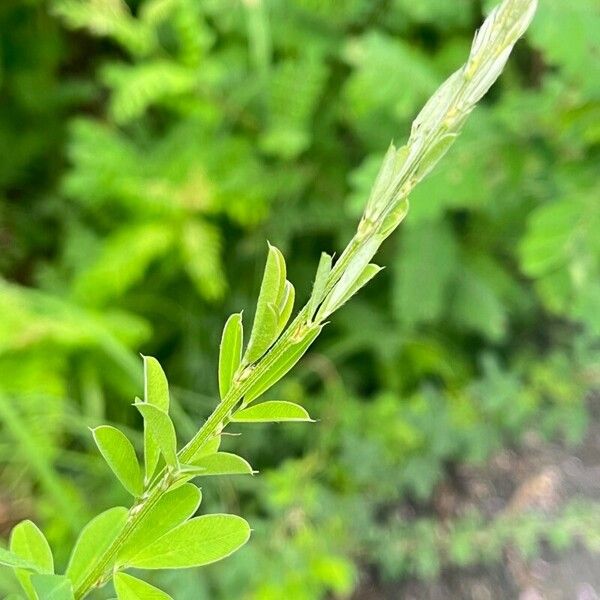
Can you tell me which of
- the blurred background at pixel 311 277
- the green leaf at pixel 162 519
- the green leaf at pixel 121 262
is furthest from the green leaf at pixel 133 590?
the green leaf at pixel 121 262

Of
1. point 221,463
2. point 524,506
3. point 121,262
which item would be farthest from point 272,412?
point 121,262

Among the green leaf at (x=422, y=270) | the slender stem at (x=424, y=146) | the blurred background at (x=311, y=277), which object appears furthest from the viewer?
the green leaf at (x=422, y=270)

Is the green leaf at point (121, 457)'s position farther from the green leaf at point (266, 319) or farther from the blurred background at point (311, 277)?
the blurred background at point (311, 277)

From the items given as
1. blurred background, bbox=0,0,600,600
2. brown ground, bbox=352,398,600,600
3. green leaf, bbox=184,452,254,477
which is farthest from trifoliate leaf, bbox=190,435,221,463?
brown ground, bbox=352,398,600,600

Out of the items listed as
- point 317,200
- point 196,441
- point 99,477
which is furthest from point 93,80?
point 196,441

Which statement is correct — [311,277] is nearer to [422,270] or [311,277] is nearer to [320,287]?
[422,270]

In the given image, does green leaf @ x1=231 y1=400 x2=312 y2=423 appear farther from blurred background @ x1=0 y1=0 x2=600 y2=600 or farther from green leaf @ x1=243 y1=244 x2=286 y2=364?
blurred background @ x1=0 y1=0 x2=600 y2=600
